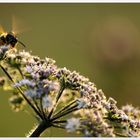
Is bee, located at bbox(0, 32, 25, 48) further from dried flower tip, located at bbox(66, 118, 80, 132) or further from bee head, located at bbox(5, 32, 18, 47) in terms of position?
dried flower tip, located at bbox(66, 118, 80, 132)

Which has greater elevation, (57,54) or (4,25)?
(4,25)

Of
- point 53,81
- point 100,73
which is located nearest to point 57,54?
point 100,73

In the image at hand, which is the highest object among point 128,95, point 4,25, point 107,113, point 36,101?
point 4,25

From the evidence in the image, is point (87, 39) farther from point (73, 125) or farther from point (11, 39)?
point (73, 125)

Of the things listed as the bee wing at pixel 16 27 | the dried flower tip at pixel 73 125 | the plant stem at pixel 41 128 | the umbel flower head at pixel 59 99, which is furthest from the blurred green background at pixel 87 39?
the dried flower tip at pixel 73 125

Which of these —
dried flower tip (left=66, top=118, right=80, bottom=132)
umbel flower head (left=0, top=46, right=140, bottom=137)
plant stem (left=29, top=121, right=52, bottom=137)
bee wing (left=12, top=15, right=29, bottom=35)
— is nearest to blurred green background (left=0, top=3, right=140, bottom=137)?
bee wing (left=12, top=15, right=29, bottom=35)

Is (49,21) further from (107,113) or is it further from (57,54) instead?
(107,113)
